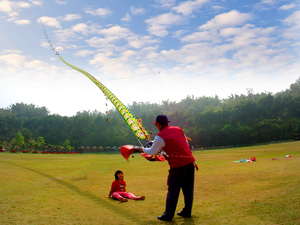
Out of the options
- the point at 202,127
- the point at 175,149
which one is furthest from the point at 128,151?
the point at 202,127

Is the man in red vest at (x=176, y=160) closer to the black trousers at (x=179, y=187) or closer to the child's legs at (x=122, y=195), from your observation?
the black trousers at (x=179, y=187)

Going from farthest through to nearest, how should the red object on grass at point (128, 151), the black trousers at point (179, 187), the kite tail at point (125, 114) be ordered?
1. the kite tail at point (125, 114)
2. the red object on grass at point (128, 151)
3. the black trousers at point (179, 187)

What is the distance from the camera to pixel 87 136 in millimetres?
76562

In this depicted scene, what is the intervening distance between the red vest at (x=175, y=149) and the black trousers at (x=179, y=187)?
15 cm

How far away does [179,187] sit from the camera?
514 cm

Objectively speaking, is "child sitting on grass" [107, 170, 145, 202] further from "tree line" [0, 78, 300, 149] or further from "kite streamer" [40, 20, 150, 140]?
"tree line" [0, 78, 300, 149]

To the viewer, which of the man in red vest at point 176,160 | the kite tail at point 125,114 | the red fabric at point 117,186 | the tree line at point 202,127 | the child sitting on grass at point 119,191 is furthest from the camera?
the tree line at point 202,127

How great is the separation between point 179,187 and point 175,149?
885mm

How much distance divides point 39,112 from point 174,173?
136 metres

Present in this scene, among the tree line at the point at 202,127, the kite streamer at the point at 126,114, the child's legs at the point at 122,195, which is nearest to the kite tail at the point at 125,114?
the kite streamer at the point at 126,114

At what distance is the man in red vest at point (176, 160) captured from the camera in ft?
16.9

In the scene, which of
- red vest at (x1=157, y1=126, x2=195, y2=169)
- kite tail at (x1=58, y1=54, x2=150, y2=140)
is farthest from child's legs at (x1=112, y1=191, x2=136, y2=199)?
red vest at (x1=157, y1=126, x2=195, y2=169)

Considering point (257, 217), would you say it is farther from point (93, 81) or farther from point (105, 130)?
point (105, 130)

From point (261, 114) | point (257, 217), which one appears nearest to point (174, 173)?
point (257, 217)
